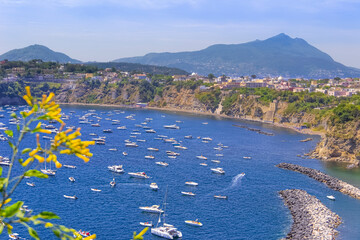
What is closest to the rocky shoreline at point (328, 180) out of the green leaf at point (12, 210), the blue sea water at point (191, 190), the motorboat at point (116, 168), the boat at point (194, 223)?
the blue sea water at point (191, 190)

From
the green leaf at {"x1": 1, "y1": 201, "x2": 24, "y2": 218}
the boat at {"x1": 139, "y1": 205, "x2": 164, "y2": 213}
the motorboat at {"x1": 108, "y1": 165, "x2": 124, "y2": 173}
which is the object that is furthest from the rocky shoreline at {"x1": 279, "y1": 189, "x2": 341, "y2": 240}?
the green leaf at {"x1": 1, "y1": 201, "x2": 24, "y2": 218}

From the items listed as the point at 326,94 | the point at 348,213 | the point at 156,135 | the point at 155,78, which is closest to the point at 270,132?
the point at 156,135

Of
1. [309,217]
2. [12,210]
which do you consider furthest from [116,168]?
[12,210]

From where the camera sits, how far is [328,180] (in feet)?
176

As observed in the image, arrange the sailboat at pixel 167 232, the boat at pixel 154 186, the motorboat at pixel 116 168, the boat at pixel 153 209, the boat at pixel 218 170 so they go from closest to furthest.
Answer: the sailboat at pixel 167 232, the boat at pixel 153 209, the boat at pixel 154 186, the motorboat at pixel 116 168, the boat at pixel 218 170

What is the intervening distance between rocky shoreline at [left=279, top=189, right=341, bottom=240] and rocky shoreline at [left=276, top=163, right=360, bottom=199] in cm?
506

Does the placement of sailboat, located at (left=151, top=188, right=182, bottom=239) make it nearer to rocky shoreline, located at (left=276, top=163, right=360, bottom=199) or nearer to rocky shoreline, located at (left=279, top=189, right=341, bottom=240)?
rocky shoreline, located at (left=279, top=189, right=341, bottom=240)

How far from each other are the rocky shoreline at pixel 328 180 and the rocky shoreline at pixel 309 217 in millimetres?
5058

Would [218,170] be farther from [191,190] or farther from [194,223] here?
[194,223]

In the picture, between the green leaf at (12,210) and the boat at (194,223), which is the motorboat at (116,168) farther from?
the green leaf at (12,210)

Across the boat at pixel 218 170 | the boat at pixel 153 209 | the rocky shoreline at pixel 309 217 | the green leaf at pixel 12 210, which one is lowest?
the boat at pixel 218 170

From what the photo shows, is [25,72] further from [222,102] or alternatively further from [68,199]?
[68,199]

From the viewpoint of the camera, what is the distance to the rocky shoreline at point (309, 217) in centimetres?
3597

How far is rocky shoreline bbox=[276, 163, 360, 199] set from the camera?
1911 inches
